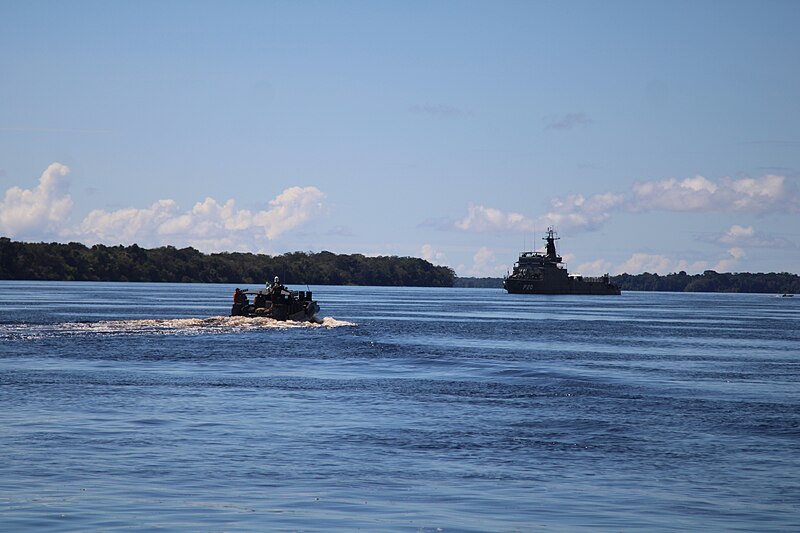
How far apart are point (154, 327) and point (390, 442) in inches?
1982

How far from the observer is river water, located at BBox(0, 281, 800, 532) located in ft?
59.5

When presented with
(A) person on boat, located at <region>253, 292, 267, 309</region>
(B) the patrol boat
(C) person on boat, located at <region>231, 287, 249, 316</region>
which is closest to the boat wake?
(B) the patrol boat

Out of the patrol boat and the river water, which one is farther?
the patrol boat

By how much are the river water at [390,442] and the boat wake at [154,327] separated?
39.2 feet

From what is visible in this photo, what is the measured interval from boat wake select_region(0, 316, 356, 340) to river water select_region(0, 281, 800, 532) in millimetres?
11951

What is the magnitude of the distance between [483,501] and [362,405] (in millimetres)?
14866

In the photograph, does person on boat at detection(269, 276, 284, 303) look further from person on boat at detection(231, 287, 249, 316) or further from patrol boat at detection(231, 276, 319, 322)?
person on boat at detection(231, 287, 249, 316)

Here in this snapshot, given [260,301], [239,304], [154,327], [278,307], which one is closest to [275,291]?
[260,301]

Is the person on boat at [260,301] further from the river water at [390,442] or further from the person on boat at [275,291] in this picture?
the river water at [390,442]

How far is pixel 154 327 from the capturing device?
73.1 m

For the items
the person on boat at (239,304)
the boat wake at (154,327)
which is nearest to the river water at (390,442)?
the boat wake at (154,327)

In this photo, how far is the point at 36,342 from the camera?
57688 millimetres

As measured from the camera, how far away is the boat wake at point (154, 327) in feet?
214

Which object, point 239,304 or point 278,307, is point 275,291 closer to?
point 278,307
